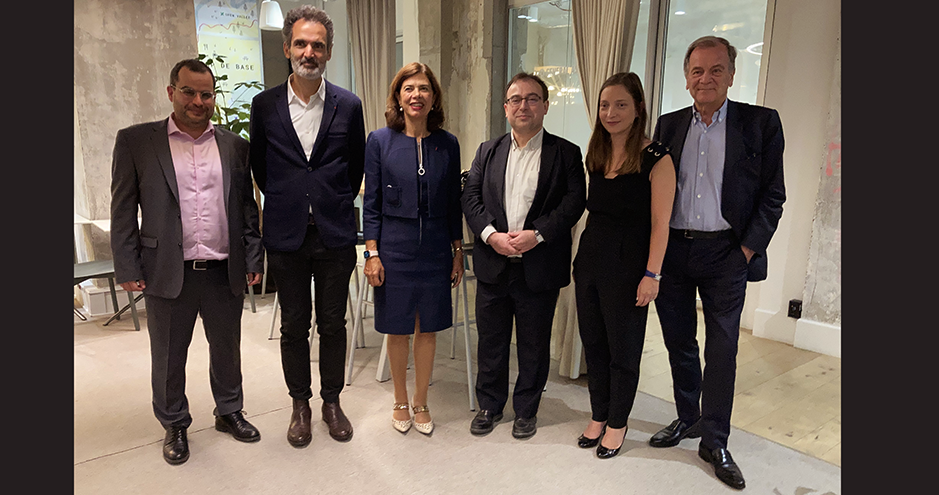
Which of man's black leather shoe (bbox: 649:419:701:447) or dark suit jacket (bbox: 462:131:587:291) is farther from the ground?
dark suit jacket (bbox: 462:131:587:291)

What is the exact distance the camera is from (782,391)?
131 inches

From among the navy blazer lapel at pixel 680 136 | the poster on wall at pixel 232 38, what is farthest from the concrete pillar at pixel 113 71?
the navy blazer lapel at pixel 680 136

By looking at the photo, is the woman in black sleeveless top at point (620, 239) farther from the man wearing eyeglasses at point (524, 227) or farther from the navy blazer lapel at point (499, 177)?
the navy blazer lapel at point (499, 177)

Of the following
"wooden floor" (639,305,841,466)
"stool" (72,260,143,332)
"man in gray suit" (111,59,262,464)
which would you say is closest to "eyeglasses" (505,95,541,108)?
"man in gray suit" (111,59,262,464)

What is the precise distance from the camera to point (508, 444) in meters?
2.66

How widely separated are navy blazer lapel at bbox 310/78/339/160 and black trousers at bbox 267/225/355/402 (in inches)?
14.6

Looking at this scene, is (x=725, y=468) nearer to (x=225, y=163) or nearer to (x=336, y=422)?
(x=336, y=422)

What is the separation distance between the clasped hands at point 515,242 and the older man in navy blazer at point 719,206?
588 millimetres

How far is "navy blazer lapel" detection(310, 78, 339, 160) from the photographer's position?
245cm

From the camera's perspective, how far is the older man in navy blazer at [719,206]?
2.29 metres

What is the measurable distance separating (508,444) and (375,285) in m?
0.97

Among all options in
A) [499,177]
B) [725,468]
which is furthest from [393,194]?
[725,468]

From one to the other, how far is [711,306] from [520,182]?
0.97 m

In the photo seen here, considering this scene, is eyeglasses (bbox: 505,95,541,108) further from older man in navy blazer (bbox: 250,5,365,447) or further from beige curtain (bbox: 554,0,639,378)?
beige curtain (bbox: 554,0,639,378)
